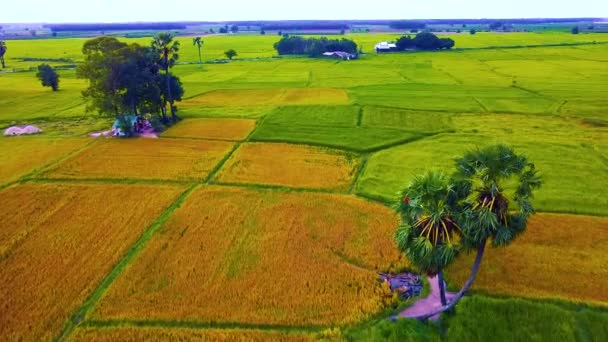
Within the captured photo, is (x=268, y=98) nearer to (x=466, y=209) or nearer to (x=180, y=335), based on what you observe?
(x=180, y=335)

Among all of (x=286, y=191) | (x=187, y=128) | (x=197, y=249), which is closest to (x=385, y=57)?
(x=187, y=128)

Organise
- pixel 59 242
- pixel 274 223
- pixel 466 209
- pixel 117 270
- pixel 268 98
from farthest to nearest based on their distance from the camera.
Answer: pixel 268 98 < pixel 274 223 < pixel 59 242 < pixel 117 270 < pixel 466 209

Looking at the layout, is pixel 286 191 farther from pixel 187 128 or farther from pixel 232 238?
pixel 187 128

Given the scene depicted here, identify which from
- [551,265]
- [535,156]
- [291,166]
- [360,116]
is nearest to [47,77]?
[360,116]

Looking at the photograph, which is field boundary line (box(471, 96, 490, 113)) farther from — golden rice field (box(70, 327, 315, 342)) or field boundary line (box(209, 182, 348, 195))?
golden rice field (box(70, 327, 315, 342))

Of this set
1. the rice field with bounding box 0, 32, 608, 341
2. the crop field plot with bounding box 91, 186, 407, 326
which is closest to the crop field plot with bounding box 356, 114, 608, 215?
the rice field with bounding box 0, 32, 608, 341

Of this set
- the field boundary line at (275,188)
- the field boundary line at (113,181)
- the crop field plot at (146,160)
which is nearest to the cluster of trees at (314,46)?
the crop field plot at (146,160)

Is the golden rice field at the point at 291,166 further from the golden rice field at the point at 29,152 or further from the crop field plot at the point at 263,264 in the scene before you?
the golden rice field at the point at 29,152
